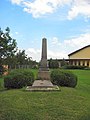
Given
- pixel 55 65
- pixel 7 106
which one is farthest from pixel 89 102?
pixel 55 65

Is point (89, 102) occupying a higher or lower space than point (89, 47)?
lower

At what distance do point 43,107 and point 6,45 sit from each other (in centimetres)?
1442

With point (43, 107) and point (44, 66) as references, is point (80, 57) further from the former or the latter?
point (43, 107)

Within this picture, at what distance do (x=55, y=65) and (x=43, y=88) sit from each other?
57614 millimetres

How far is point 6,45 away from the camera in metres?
26.6

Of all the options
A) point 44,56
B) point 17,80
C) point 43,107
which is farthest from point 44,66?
point 43,107

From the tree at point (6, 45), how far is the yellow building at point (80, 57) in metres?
67.0

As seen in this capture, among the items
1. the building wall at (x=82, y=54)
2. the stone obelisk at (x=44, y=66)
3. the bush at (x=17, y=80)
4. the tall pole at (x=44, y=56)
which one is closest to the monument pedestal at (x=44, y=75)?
the stone obelisk at (x=44, y=66)

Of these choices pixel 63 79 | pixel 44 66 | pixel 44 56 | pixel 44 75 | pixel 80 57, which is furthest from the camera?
pixel 80 57

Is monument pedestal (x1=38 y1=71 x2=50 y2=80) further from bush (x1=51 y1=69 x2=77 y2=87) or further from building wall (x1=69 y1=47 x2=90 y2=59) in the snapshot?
building wall (x1=69 y1=47 x2=90 y2=59)

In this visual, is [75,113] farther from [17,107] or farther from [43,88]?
[43,88]

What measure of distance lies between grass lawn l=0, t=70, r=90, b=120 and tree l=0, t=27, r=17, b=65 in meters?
10.9

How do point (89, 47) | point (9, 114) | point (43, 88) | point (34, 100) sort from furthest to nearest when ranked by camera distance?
point (89, 47) → point (43, 88) → point (34, 100) → point (9, 114)

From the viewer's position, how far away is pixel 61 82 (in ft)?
69.6
